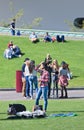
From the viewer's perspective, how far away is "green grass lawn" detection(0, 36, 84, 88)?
32.6 metres

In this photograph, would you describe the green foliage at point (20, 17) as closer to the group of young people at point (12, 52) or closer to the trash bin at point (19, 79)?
the group of young people at point (12, 52)

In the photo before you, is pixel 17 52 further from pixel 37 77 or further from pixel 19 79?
pixel 37 77

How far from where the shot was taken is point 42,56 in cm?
3831

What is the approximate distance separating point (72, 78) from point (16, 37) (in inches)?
475

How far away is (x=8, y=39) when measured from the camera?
42812 mm

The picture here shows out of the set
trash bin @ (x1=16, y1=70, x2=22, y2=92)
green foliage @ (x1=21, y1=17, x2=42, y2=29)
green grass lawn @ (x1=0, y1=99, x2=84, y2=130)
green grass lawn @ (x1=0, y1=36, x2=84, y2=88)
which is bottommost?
green grass lawn @ (x1=0, y1=99, x2=84, y2=130)

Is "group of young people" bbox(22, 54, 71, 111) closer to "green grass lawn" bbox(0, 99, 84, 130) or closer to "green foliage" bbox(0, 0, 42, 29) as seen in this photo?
"green grass lawn" bbox(0, 99, 84, 130)

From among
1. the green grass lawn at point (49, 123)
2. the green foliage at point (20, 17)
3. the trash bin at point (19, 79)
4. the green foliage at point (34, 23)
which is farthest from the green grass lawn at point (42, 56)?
the green foliage at point (20, 17)

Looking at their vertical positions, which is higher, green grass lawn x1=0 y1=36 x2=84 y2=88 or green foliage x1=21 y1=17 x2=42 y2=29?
green foliage x1=21 y1=17 x2=42 y2=29

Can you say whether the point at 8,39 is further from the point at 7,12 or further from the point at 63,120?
the point at 7,12

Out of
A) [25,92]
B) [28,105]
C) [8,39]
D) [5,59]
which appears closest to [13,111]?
[28,105]

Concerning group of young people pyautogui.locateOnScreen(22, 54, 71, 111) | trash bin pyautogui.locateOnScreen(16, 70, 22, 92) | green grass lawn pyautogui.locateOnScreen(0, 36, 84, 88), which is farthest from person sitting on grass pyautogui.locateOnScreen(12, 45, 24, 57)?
group of young people pyautogui.locateOnScreen(22, 54, 71, 111)

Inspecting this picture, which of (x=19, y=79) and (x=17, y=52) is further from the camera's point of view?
(x=17, y=52)

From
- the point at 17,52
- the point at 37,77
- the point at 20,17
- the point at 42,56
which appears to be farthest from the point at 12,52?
the point at 20,17
